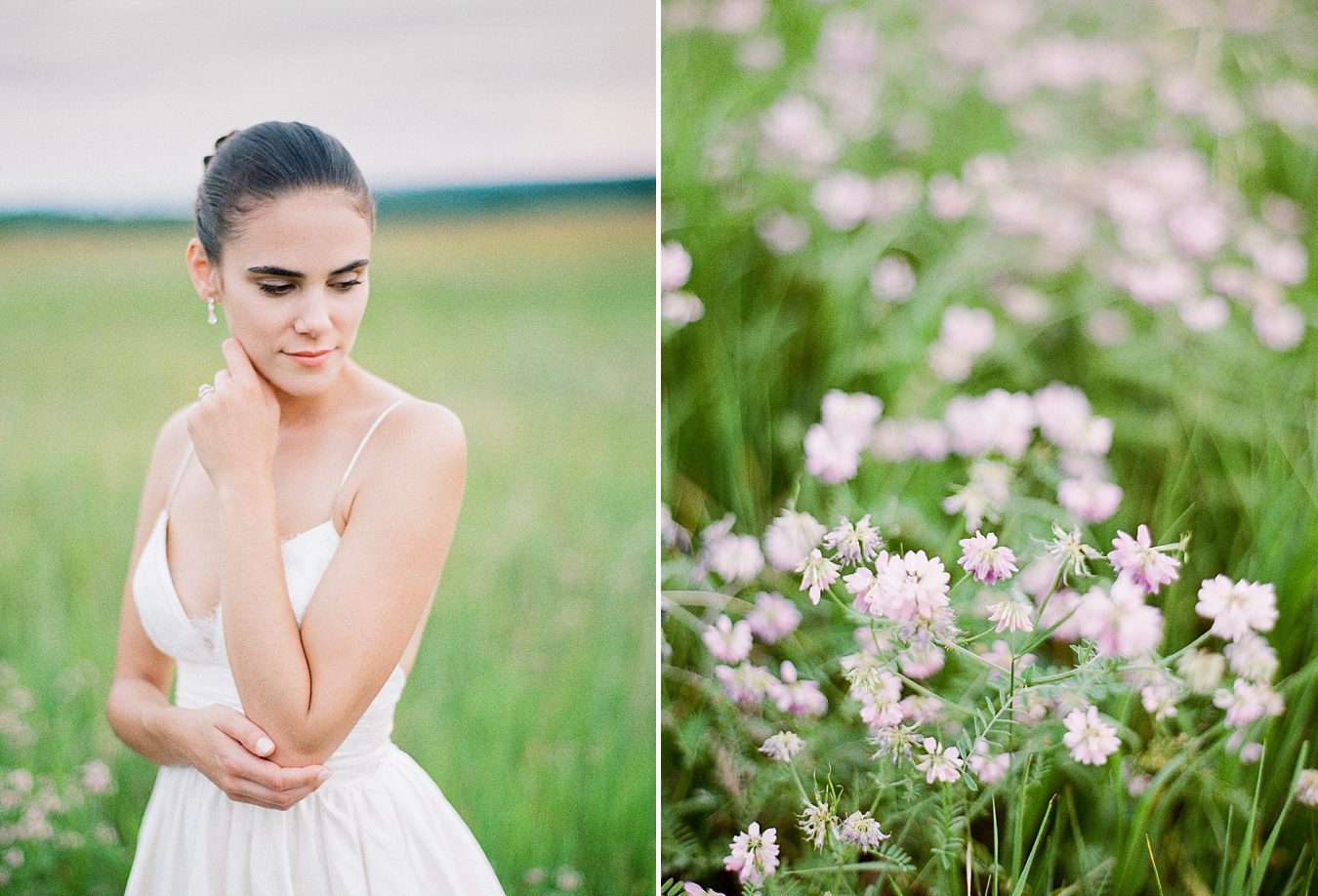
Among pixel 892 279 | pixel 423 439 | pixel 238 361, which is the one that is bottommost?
pixel 423 439

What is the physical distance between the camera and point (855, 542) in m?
1.54

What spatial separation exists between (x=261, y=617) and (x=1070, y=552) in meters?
1.05

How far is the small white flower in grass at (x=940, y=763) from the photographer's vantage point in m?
1.51

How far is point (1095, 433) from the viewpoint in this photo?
61.9 inches

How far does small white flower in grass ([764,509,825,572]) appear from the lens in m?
1.57

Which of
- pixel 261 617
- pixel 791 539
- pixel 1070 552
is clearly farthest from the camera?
pixel 791 539

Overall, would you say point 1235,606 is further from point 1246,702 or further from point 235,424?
point 235,424

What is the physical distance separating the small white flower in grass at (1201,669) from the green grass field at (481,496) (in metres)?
0.75

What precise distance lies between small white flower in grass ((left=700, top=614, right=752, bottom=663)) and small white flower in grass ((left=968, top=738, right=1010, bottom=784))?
34cm

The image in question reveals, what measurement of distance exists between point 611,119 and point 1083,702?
1033 mm

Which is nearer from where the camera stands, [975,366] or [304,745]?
[304,745]

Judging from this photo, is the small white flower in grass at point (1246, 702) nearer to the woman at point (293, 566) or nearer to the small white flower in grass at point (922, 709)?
the small white flower in grass at point (922, 709)

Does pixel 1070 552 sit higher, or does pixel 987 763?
pixel 1070 552

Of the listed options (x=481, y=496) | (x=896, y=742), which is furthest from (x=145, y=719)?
(x=896, y=742)
